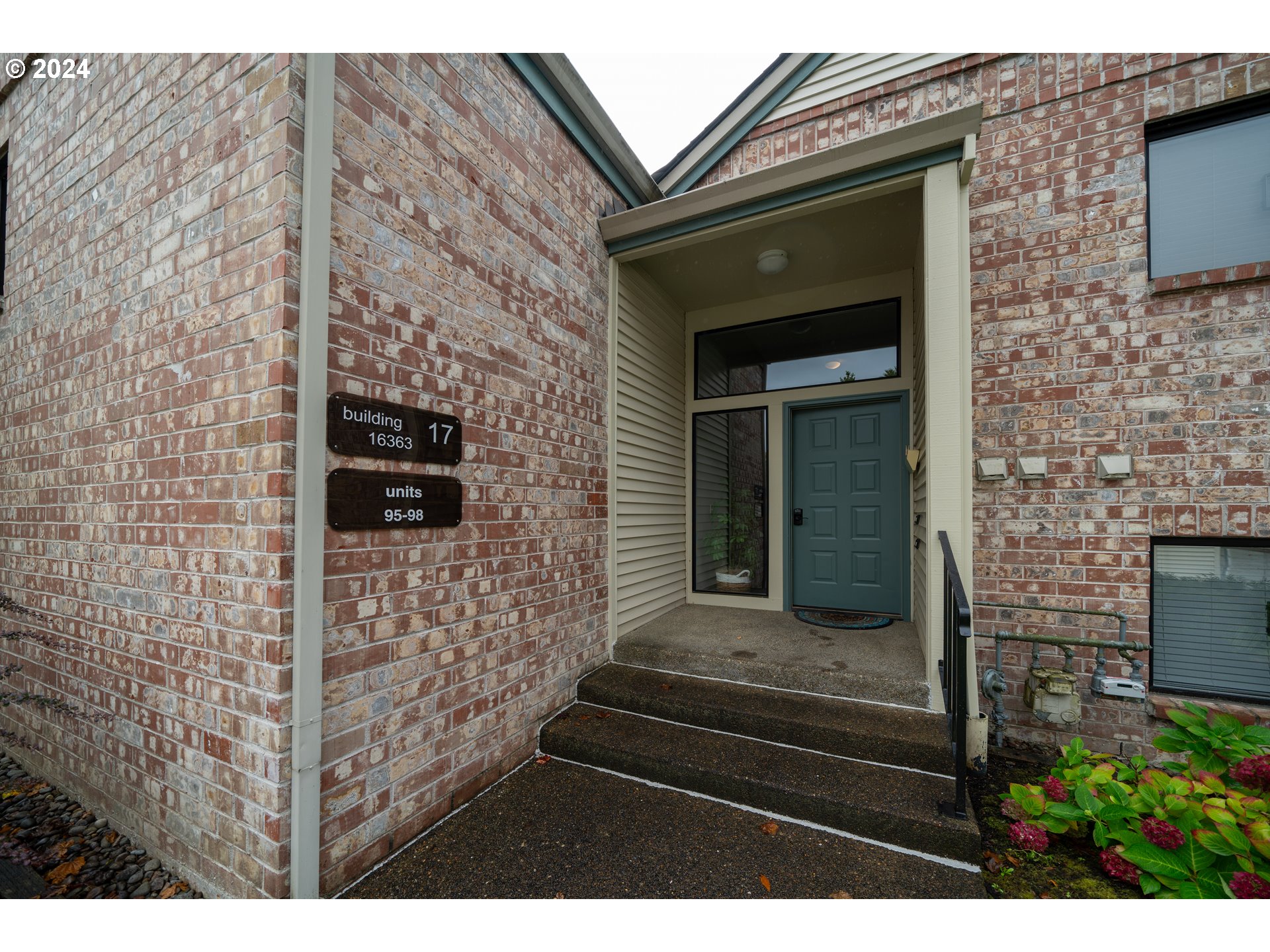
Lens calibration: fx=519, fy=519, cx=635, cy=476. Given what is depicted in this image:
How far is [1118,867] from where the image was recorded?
1.91 metres

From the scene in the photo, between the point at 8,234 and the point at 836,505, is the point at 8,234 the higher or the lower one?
the higher one

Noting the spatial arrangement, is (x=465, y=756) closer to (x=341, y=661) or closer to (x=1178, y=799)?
(x=341, y=661)

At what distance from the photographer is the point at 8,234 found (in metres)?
2.96

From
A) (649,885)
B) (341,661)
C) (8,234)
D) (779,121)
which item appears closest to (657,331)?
(779,121)

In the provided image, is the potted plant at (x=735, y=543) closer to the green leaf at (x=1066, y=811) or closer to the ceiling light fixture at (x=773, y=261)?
the ceiling light fixture at (x=773, y=261)

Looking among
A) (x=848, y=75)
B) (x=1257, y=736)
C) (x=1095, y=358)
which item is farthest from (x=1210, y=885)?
(x=848, y=75)

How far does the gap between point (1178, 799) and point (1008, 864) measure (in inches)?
25.8

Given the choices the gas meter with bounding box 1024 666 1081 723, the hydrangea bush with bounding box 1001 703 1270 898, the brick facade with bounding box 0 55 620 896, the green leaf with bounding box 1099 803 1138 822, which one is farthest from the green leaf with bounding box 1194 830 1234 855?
the brick facade with bounding box 0 55 620 896

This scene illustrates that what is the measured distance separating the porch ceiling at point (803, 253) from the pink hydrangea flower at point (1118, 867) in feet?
10.6

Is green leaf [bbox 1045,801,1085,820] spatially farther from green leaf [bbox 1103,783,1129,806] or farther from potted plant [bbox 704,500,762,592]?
potted plant [bbox 704,500,762,592]

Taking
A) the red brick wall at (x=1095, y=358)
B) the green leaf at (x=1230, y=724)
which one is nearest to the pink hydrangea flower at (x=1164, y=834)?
the green leaf at (x=1230, y=724)

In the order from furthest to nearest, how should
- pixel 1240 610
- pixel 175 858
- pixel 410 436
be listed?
pixel 1240 610
pixel 410 436
pixel 175 858

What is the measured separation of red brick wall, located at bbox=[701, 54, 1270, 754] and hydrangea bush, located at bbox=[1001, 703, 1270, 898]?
0.74 meters

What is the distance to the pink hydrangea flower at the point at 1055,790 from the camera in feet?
7.30
